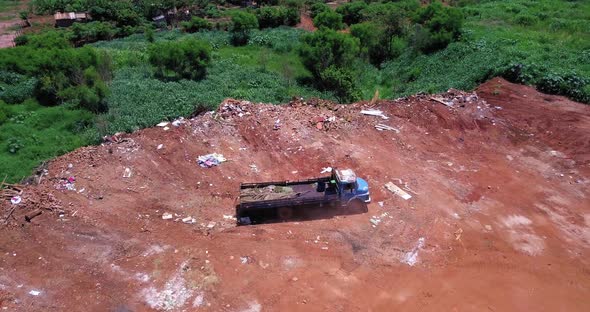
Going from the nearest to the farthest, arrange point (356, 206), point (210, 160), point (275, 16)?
point (356, 206) < point (210, 160) < point (275, 16)

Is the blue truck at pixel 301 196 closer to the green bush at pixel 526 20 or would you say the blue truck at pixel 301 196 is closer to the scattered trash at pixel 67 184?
the scattered trash at pixel 67 184

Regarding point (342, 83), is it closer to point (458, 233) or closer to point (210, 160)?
point (210, 160)

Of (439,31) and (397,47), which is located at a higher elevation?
(439,31)

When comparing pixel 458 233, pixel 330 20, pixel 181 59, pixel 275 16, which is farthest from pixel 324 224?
pixel 275 16

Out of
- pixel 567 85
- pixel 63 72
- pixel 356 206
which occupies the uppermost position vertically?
pixel 567 85

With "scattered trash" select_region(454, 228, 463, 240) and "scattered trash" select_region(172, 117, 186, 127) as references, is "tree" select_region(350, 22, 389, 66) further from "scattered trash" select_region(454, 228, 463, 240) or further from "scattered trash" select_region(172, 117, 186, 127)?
"scattered trash" select_region(454, 228, 463, 240)

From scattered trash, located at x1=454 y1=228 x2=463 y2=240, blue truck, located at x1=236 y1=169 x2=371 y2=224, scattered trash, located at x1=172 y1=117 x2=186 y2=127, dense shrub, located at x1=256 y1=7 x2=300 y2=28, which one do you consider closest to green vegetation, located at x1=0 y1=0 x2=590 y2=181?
scattered trash, located at x1=172 y1=117 x2=186 y2=127

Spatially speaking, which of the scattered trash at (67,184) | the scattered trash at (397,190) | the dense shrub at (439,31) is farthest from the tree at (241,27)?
the scattered trash at (397,190)
